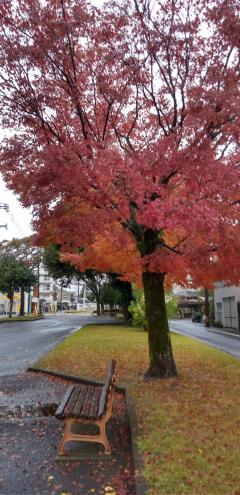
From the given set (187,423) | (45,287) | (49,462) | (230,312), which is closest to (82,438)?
(49,462)

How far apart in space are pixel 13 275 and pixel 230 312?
73.9 feet

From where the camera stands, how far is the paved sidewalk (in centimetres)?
425

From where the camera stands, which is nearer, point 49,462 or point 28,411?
point 49,462

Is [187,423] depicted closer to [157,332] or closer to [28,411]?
[28,411]

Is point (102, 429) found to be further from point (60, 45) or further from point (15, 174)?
point (60, 45)

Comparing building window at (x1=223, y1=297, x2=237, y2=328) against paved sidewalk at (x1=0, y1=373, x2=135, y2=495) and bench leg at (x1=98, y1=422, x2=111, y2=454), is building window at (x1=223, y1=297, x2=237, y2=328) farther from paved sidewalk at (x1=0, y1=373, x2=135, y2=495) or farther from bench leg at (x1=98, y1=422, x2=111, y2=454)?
bench leg at (x1=98, y1=422, x2=111, y2=454)

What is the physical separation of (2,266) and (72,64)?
4058 centimetres

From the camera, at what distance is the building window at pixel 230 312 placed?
37.2 meters

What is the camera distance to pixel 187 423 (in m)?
5.82

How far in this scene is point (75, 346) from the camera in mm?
15938

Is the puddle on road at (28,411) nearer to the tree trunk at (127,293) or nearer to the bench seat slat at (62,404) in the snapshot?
the bench seat slat at (62,404)

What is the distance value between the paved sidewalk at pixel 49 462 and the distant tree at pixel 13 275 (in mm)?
40097

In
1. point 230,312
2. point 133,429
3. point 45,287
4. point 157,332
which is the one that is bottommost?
point 133,429

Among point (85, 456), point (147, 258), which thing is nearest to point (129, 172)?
point (147, 258)
